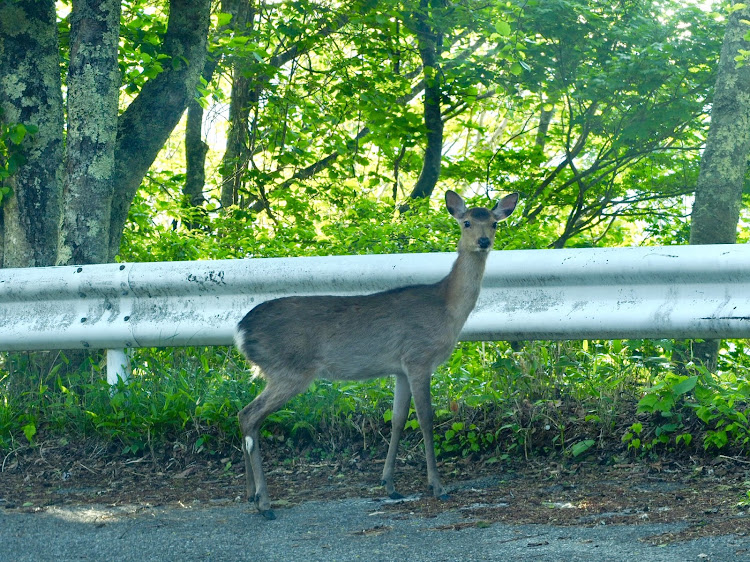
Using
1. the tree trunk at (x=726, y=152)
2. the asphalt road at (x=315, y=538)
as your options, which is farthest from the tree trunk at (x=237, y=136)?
the asphalt road at (x=315, y=538)

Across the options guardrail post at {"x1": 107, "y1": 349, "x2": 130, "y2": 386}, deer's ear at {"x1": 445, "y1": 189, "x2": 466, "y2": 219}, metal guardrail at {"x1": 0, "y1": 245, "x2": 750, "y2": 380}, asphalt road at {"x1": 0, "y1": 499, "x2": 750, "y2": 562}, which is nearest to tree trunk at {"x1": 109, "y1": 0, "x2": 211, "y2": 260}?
metal guardrail at {"x1": 0, "y1": 245, "x2": 750, "y2": 380}

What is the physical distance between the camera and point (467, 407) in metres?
5.67

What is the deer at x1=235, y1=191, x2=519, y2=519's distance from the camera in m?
5.13

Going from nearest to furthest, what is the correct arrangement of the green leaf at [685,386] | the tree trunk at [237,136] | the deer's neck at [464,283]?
the green leaf at [685,386]
the deer's neck at [464,283]
the tree trunk at [237,136]

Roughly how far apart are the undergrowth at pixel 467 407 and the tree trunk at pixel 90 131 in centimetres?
111

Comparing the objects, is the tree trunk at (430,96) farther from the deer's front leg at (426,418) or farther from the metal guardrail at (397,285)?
the deer's front leg at (426,418)

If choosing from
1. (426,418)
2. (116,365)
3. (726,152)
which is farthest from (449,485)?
(726,152)

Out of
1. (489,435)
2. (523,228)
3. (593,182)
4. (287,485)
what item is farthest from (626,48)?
(287,485)

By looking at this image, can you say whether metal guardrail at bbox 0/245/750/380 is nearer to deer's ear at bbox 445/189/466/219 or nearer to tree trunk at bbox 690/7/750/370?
deer's ear at bbox 445/189/466/219

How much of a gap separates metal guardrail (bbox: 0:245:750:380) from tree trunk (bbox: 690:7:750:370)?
8.63 feet

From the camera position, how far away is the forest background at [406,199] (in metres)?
5.63

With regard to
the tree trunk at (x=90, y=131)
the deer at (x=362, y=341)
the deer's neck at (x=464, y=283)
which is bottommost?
the deer at (x=362, y=341)

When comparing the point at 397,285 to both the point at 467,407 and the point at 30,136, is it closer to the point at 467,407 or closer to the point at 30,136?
the point at 467,407

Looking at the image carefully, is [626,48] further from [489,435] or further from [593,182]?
[489,435]
